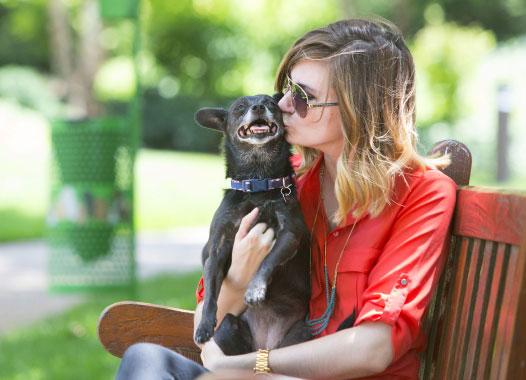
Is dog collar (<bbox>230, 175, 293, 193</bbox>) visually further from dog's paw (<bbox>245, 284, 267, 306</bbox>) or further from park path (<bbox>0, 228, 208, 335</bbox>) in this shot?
park path (<bbox>0, 228, 208, 335</bbox>)

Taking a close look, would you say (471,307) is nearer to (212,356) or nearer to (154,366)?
(212,356)

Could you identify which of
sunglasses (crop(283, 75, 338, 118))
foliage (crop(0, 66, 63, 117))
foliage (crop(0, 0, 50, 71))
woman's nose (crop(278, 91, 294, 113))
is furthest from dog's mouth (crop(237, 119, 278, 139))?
foliage (crop(0, 0, 50, 71))

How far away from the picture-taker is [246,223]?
9.51 feet

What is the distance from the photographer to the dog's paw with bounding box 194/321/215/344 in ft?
8.95

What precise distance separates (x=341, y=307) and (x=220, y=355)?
38 cm

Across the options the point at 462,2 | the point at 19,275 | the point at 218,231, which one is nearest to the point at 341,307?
the point at 218,231

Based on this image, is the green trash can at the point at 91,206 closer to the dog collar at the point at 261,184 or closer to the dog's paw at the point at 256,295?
the dog collar at the point at 261,184

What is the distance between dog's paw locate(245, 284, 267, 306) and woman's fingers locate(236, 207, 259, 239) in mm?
212

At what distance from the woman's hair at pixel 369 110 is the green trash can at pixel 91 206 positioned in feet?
17.8

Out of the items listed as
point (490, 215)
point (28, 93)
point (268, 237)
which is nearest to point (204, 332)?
point (268, 237)

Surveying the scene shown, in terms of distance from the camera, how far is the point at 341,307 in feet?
8.41

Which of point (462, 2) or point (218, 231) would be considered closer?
point (218, 231)

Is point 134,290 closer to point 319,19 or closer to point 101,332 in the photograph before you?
point 101,332

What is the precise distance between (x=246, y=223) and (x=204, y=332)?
397mm
